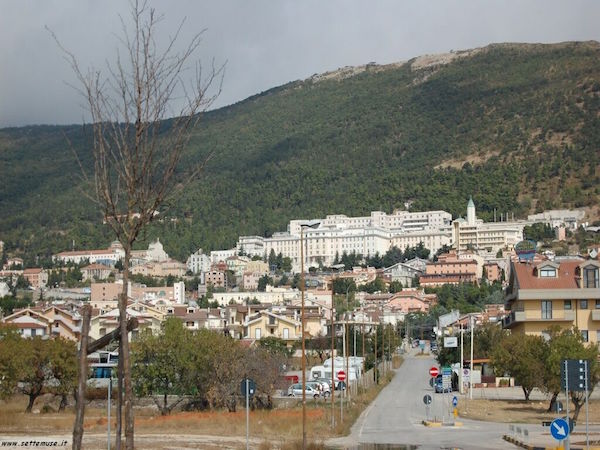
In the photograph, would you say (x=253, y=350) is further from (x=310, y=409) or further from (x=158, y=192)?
(x=158, y=192)

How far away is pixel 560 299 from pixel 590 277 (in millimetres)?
2227

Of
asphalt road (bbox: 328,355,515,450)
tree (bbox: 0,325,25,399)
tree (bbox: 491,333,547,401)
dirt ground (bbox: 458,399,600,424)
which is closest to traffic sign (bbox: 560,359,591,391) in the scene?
asphalt road (bbox: 328,355,515,450)

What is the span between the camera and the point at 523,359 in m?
55.4

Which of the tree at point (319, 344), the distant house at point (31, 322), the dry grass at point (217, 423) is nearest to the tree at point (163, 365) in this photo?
the dry grass at point (217, 423)

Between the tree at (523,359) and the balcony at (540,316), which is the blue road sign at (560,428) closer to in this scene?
the tree at (523,359)

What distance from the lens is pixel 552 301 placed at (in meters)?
73.6

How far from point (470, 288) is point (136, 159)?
180788 mm

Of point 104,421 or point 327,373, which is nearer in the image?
point 104,421

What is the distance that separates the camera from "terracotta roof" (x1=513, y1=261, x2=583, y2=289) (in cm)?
7388

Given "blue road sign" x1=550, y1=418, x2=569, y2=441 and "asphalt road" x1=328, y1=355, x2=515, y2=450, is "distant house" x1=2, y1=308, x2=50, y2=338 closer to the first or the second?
"asphalt road" x1=328, y1=355, x2=515, y2=450

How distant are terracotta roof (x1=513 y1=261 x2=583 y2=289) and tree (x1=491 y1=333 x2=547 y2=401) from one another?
37.9 ft

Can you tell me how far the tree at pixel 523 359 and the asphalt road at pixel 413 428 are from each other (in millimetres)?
3480

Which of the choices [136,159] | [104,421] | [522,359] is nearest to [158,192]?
[136,159]

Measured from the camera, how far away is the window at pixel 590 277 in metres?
73.1
